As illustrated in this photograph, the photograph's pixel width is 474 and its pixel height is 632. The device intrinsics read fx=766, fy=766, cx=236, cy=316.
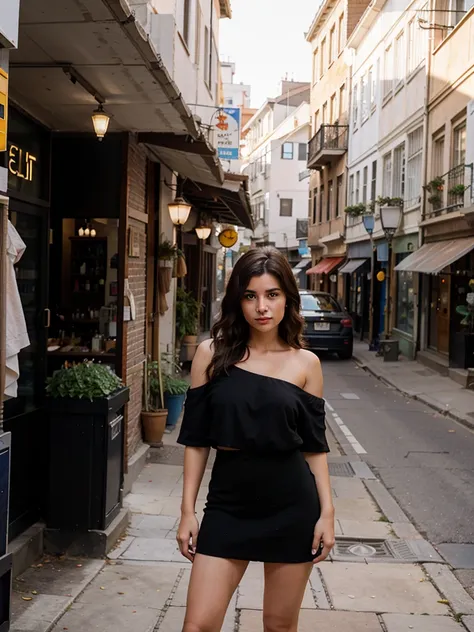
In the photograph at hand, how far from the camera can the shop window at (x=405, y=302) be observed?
21.9 metres

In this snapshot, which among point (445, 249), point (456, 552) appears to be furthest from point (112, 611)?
point (445, 249)

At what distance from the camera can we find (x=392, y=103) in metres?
25.1

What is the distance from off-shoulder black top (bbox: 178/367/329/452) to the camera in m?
2.86

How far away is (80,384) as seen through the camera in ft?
18.4

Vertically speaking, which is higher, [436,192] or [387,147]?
[387,147]

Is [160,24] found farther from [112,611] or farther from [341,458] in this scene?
[112,611]

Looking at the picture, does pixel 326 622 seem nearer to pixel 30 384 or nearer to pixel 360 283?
pixel 30 384

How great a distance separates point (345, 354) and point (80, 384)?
15.9 m

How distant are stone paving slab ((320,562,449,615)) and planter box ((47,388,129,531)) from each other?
1.73 metres

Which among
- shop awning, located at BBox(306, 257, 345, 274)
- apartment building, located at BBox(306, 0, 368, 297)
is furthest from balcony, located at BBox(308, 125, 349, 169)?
shop awning, located at BBox(306, 257, 345, 274)

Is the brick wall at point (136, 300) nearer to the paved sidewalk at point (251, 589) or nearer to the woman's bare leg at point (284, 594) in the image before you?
the paved sidewalk at point (251, 589)

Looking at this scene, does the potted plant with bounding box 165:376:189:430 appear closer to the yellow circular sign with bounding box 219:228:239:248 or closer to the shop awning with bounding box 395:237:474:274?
the shop awning with bounding box 395:237:474:274

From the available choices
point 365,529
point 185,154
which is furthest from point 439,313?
point 365,529

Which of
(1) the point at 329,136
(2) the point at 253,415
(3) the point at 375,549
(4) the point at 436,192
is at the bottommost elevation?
(3) the point at 375,549
